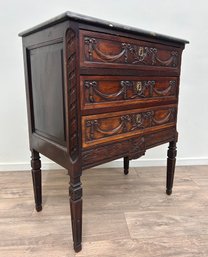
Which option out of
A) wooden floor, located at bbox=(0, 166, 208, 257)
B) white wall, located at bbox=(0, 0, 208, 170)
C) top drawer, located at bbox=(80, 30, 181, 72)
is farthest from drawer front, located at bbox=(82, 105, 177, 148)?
white wall, located at bbox=(0, 0, 208, 170)

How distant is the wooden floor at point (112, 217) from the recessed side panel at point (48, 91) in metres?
0.51

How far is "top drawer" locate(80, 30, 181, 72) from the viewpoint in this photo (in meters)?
0.84

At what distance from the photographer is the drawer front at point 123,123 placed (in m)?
0.92

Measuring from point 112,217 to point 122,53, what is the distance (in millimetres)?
908

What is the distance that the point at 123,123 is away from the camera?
1.04 metres

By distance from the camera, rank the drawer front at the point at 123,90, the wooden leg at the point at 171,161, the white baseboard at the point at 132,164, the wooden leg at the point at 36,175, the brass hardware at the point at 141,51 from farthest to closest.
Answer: the white baseboard at the point at 132,164, the wooden leg at the point at 171,161, the wooden leg at the point at 36,175, the brass hardware at the point at 141,51, the drawer front at the point at 123,90

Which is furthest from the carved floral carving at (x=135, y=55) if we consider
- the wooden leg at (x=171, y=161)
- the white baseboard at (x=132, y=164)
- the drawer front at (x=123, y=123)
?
the white baseboard at (x=132, y=164)

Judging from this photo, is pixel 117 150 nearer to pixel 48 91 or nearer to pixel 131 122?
pixel 131 122

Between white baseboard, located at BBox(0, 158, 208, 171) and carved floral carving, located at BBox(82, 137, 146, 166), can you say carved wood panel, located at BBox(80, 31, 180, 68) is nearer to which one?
carved floral carving, located at BBox(82, 137, 146, 166)

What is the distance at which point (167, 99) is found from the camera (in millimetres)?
1278

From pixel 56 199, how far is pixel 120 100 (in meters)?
0.85

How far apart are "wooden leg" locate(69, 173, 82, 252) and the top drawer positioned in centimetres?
49

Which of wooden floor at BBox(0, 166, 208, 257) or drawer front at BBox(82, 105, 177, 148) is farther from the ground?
drawer front at BBox(82, 105, 177, 148)

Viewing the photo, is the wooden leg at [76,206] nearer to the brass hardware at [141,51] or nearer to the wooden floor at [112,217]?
the wooden floor at [112,217]
